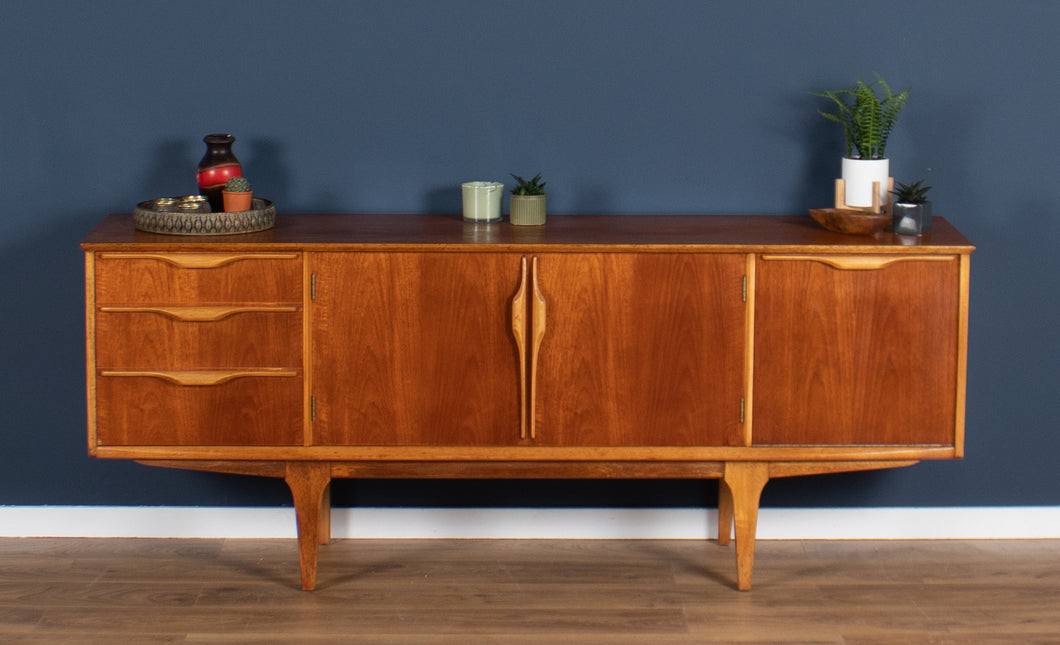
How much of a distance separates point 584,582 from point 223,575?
2.79ft

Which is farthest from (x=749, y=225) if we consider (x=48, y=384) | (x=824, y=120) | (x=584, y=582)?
(x=48, y=384)

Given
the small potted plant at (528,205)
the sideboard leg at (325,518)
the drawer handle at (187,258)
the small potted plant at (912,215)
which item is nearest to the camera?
the drawer handle at (187,258)

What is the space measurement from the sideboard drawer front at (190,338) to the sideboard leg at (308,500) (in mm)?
267

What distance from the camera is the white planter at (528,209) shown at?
3.29 metres

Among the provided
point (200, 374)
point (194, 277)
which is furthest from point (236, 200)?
point (200, 374)

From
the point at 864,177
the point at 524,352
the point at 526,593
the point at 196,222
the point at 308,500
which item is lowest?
the point at 526,593

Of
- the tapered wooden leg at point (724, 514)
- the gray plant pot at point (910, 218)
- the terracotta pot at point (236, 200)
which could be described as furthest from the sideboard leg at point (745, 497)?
the terracotta pot at point (236, 200)

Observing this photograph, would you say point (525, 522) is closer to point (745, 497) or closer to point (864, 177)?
point (745, 497)

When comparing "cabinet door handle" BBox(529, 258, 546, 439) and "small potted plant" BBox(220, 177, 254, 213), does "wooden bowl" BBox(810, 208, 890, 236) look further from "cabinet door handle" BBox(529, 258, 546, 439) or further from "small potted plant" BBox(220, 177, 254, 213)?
"small potted plant" BBox(220, 177, 254, 213)

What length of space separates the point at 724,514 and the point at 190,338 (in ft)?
4.51

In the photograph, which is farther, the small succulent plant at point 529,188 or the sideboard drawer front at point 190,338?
the small succulent plant at point 529,188

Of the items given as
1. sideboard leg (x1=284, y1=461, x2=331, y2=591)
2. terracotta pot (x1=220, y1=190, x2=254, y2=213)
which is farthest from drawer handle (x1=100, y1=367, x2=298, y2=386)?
terracotta pot (x1=220, y1=190, x2=254, y2=213)

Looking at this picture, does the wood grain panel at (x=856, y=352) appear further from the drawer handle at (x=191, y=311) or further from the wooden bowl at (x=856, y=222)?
the drawer handle at (x=191, y=311)

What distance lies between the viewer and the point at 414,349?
10.3 feet
